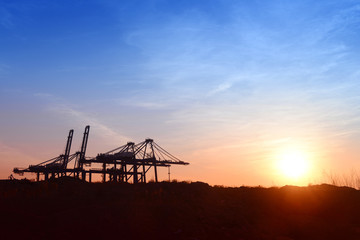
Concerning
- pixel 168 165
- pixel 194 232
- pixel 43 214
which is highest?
pixel 168 165

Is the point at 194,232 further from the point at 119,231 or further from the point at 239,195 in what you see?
the point at 239,195

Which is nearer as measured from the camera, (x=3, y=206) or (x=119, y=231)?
(x=119, y=231)

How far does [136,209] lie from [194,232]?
10.9ft

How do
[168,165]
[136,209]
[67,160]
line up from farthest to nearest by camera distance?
[67,160] → [168,165] → [136,209]

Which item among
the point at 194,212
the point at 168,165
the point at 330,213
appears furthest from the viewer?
the point at 168,165

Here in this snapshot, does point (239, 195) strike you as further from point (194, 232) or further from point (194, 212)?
point (194, 232)

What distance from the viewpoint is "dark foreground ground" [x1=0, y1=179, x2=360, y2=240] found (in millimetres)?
14273

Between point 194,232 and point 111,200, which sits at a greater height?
point 111,200

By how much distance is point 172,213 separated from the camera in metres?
16.8

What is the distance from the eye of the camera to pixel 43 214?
15.6 m

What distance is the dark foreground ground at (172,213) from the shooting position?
562 inches

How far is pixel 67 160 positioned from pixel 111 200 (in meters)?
77.7

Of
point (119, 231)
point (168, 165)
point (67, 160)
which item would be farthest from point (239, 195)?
point (67, 160)

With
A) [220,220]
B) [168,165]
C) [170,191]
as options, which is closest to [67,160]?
[168,165]
